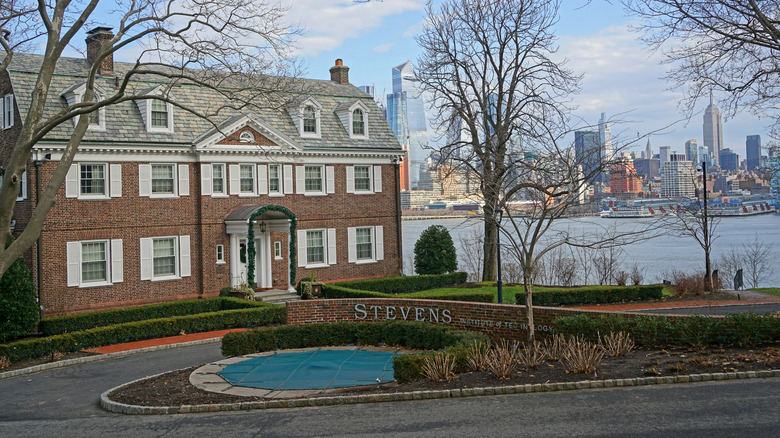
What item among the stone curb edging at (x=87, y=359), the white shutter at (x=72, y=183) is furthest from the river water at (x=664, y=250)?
the white shutter at (x=72, y=183)

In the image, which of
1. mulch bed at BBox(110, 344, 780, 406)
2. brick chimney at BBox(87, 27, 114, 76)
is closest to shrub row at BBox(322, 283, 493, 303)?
mulch bed at BBox(110, 344, 780, 406)

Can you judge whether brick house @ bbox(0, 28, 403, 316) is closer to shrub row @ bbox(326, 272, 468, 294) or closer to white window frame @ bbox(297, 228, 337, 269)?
white window frame @ bbox(297, 228, 337, 269)

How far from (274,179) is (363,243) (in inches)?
228

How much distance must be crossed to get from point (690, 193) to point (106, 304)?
36.7 meters

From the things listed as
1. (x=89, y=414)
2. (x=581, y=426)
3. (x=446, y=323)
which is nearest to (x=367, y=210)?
(x=446, y=323)

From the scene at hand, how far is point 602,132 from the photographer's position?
14727mm

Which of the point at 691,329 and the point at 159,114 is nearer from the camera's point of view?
the point at 691,329

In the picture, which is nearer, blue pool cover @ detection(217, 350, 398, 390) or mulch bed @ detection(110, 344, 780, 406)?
mulch bed @ detection(110, 344, 780, 406)

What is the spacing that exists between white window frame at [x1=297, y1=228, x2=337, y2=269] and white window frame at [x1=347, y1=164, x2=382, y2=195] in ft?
7.80

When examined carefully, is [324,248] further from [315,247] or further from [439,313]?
[439,313]

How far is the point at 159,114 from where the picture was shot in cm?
2686

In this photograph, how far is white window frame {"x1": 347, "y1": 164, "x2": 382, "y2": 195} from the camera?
3180 centimetres

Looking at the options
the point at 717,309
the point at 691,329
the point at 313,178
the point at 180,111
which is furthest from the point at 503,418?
the point at 180,111

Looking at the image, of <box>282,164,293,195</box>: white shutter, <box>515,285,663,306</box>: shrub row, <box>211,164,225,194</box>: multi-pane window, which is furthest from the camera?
<box>282,164,293,195</box>: white shutter
